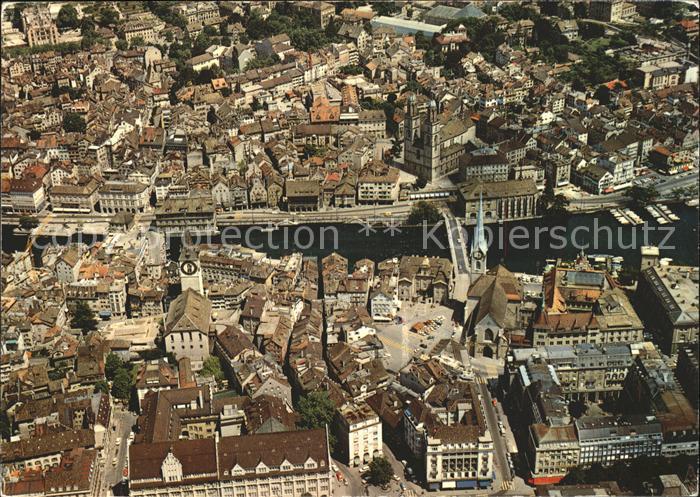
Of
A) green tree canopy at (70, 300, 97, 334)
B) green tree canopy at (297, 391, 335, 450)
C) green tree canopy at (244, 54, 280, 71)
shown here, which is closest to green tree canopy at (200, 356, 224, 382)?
green tree canopy at (297, 391, 335, 450)

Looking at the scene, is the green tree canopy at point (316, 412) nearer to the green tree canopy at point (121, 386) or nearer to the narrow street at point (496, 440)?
the narrow street at point (496, 440)

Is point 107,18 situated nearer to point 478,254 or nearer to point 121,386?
point 478,254

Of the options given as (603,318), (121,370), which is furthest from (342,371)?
(603,318)

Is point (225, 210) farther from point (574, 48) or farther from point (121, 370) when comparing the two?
point (574, 48)

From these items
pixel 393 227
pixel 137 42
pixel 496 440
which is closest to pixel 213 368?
pixel 496 440

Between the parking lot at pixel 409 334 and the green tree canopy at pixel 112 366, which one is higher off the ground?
the green tree canopy at pixel 112 366

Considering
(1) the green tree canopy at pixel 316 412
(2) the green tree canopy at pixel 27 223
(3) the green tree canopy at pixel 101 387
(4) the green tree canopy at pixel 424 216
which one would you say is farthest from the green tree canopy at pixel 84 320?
(4) the green tree canopy at pixel 424 216
